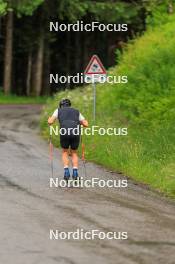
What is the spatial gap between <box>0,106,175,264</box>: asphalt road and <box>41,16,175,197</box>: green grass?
78cm

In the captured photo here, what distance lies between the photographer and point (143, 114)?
24656 millimetres

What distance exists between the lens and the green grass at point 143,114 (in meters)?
18.0

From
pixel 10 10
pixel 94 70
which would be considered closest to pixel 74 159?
pixel 94 70

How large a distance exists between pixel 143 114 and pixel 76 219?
12811 mm

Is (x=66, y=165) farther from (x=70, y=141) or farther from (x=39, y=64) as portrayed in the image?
(x=39, y=64)

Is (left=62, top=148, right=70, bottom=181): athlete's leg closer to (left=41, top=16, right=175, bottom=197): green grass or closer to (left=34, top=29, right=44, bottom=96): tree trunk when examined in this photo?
(left=41, top=16, right=175, bottom=197): green grass

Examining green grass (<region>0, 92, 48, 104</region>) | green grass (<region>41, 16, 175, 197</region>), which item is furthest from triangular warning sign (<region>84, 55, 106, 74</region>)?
green grass (<region>0, 92, 48, 104</region>)

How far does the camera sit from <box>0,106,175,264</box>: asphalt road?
9.63 metres

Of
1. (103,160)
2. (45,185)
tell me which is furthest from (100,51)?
(45,185)

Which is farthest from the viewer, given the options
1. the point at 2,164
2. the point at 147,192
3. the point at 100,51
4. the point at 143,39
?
the point at 100,51

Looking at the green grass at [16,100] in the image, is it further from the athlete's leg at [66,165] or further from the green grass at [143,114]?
the athlete's leg at [66,165]

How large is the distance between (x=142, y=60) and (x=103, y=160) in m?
6.75

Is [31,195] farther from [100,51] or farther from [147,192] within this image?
[100,51]

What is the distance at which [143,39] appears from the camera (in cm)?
2980
